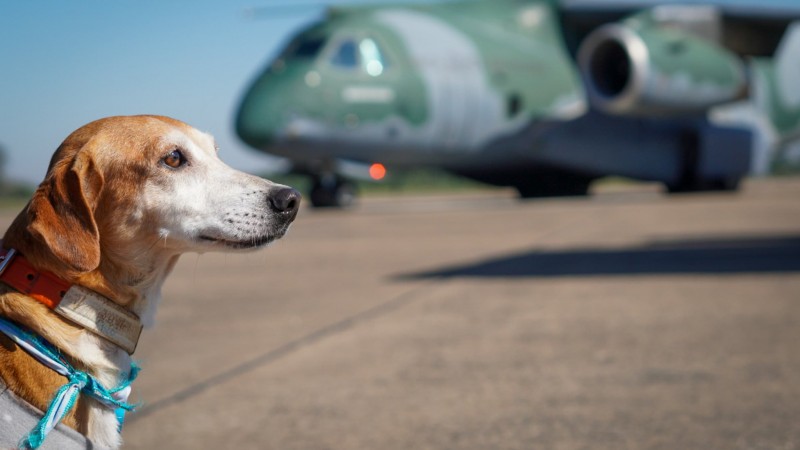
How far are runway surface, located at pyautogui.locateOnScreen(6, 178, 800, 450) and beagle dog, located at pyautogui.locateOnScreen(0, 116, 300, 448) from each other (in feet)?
4.14

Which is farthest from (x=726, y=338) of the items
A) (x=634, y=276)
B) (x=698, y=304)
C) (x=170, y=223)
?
(x=170, y=223)

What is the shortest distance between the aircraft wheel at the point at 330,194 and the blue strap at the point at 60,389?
14420 mm

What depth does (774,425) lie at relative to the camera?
3.11 metres

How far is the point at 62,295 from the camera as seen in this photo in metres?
1.67

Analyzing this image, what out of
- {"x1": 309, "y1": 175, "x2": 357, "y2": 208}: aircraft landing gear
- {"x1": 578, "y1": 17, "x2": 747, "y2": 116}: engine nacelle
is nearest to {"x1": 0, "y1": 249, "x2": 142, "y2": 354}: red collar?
{"x1": 578, "y1": 17, "x2": 747, "y2": 116}: engine nacelle

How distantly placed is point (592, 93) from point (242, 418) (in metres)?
10.1

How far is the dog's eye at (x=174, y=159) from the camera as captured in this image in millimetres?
1940

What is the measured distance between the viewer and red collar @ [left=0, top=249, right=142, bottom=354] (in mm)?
1650

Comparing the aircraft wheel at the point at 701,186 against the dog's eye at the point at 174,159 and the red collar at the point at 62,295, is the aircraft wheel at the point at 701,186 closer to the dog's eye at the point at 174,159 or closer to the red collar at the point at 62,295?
the dog's eye at the point at 174,159

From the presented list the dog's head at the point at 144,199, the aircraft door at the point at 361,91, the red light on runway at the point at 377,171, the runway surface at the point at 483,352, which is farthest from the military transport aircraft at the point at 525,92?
the dog's head at the point at 144,199

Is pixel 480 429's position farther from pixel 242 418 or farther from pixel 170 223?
pixel 170 223

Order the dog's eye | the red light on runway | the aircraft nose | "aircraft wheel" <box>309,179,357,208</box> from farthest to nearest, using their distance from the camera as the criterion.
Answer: "aircraft wheel" <box>309,179,357,208</box>
the red light on runway
the aircraft nose
the dog's eye

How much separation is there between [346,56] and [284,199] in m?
10.7

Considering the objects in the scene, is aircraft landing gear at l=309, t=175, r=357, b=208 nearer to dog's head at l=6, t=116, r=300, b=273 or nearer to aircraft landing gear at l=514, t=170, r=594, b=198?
aircraft landing gear at l=514, t=170, r=594, b=198
